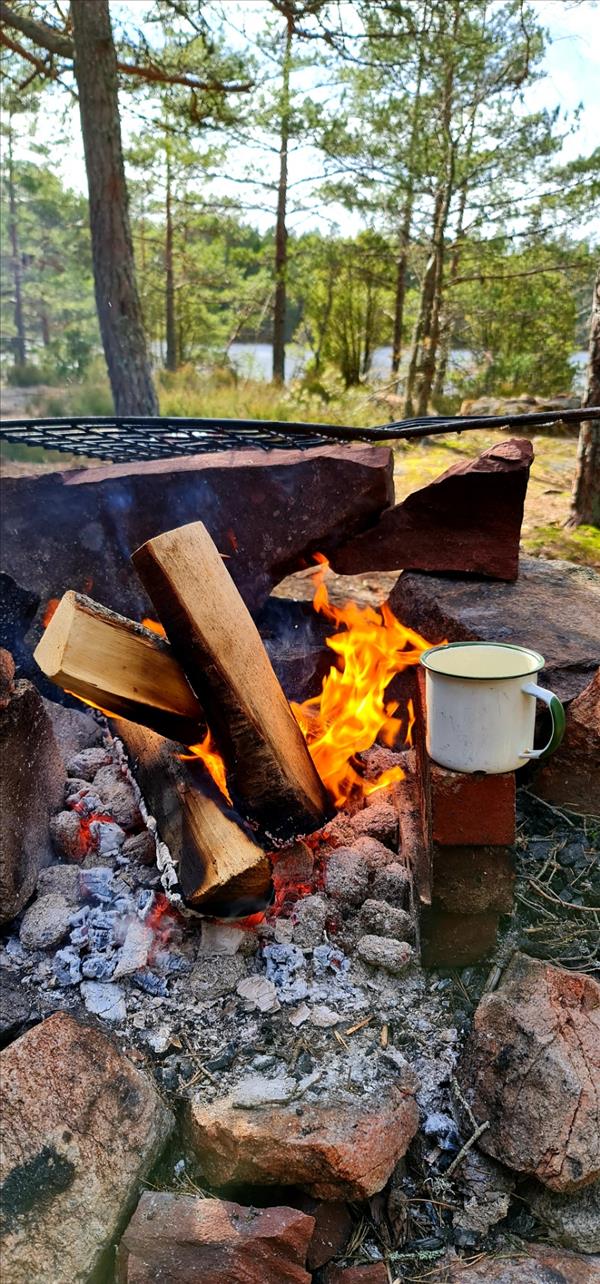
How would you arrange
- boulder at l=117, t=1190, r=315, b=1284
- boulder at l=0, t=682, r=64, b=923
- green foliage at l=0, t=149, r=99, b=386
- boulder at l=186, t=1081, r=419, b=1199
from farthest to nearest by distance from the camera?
green foliage at l=0, t=149, r=99, b=386 → boulder at l=0, t=682, r=64, b=923 → boulder at l=186, t=1081, r=419, b=1199 → boulder at l=117, t=1190, r=315, b=1284

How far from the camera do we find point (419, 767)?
6.84ft

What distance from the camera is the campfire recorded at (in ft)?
6.09

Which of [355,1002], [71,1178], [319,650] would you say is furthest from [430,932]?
[319,650]

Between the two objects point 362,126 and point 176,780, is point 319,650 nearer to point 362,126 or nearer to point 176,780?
point 176,780

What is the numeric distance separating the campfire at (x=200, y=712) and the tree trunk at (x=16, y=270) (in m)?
23.0

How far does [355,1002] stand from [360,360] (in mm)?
14359

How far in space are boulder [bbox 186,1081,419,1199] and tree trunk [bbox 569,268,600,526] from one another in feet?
12.2

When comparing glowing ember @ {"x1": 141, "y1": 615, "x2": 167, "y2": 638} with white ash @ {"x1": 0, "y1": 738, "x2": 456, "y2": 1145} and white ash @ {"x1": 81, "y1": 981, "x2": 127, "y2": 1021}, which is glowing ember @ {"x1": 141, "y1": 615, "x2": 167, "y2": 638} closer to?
white ash @ {"x1": 0, "y1": 738, "x2": 456, "y2": 1145}

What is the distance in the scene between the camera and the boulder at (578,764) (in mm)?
2061

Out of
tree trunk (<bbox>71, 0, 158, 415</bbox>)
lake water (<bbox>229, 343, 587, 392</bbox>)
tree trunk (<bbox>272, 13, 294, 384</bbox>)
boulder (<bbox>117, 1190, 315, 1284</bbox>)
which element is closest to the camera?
Answer: boulder (<bbox>117, 1190, 315, 1284</bbox>)

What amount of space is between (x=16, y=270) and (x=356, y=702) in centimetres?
2814

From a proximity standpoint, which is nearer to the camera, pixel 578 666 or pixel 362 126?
pixel 578 666

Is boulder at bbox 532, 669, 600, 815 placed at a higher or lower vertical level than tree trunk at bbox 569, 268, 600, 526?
lower

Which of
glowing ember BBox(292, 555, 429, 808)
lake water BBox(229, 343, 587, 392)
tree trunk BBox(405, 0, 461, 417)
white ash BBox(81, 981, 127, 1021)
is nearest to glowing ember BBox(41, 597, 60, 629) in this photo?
glowing ember BBox(292, 555, 429, 808)
